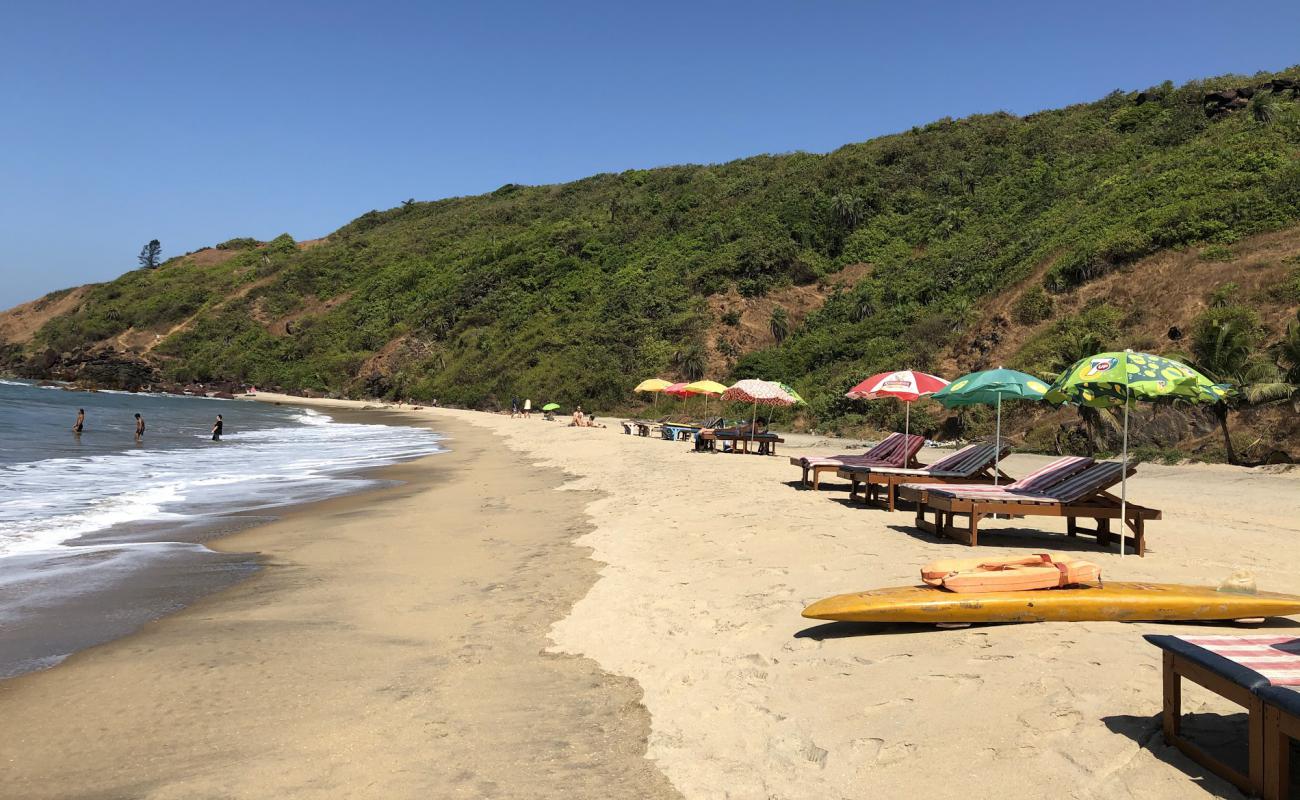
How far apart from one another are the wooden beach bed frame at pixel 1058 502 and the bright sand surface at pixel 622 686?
0.30 meters

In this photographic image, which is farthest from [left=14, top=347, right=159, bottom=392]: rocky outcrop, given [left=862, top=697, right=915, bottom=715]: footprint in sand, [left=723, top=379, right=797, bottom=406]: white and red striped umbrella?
[left=862, top=697, right=915, bottom=715]: footprint in sand

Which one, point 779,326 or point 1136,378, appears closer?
point 1136,378

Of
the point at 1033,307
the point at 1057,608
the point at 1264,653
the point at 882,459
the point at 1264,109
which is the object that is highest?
the point at 1264,109

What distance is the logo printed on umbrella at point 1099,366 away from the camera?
7324 millimetres

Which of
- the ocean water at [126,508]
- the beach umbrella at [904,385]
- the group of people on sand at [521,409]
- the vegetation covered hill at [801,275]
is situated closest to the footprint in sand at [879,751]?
the ocean water at [126,508]

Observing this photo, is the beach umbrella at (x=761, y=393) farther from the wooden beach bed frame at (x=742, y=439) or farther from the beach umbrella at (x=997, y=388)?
the beach umbrella at (x=997, y=388)

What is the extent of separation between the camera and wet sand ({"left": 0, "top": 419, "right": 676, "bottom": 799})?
3588 millimetres

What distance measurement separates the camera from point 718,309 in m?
43.4

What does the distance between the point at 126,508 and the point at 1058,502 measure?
480 inches

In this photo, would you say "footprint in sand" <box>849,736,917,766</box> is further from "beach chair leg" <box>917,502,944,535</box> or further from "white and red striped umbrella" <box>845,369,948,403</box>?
"white and red striped umbrella" <box>845,369,948,403</box>

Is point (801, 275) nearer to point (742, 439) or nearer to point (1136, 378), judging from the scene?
point (742, 439)

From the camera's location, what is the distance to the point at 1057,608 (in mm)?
4566

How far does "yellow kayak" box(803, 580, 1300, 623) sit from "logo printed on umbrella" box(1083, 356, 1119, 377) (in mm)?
3040

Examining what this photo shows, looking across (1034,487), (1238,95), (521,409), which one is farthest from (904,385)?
(1238,95)
